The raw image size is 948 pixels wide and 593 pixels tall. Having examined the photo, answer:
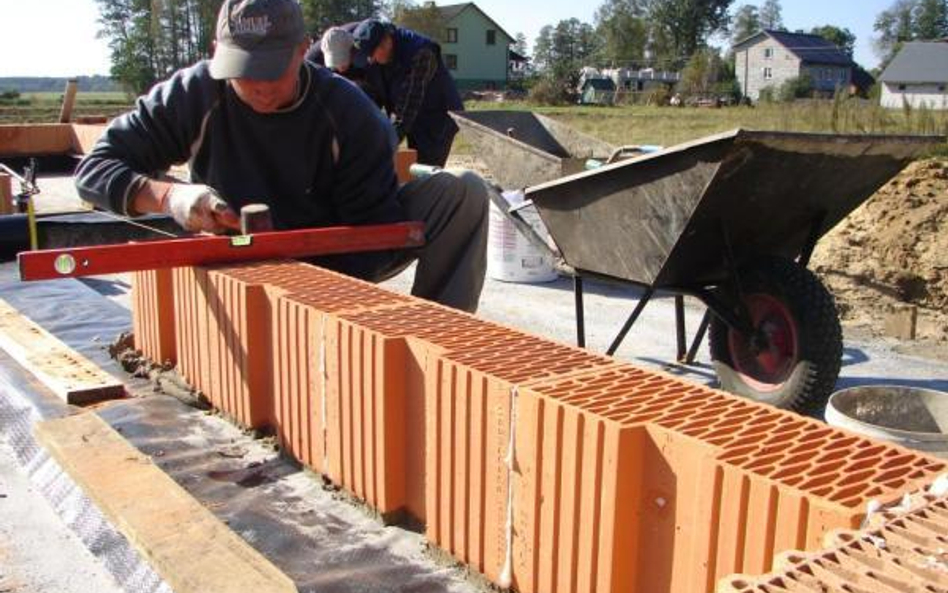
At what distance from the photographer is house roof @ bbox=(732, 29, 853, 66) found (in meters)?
78.4

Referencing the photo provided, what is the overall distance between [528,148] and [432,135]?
1.42 metres

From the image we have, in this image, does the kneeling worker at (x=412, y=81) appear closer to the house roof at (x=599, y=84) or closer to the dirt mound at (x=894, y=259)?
the dirt mound at (x=894, y=259)

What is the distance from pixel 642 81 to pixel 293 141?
7492 cm

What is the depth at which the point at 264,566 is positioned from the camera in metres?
1.94

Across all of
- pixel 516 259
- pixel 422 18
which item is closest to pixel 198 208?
pixel 516 259

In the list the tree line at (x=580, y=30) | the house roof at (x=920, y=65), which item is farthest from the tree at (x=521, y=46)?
the house roof at (x=920, y=65)

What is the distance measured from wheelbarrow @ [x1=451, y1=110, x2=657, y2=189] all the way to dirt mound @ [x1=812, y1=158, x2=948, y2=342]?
170 centimetres

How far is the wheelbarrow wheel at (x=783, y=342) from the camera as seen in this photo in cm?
347

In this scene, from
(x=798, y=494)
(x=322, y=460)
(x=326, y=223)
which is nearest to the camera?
(x=798, y=494)

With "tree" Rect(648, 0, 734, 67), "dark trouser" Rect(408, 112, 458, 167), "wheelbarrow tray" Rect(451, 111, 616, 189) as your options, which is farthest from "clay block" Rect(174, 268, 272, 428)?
"tree" Rect(648, 0, 734, 67)

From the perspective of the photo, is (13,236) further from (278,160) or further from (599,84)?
(599,84)

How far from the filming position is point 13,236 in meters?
5.52

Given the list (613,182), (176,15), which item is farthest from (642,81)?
(613,182)

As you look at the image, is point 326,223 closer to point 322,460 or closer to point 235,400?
point 235,400
